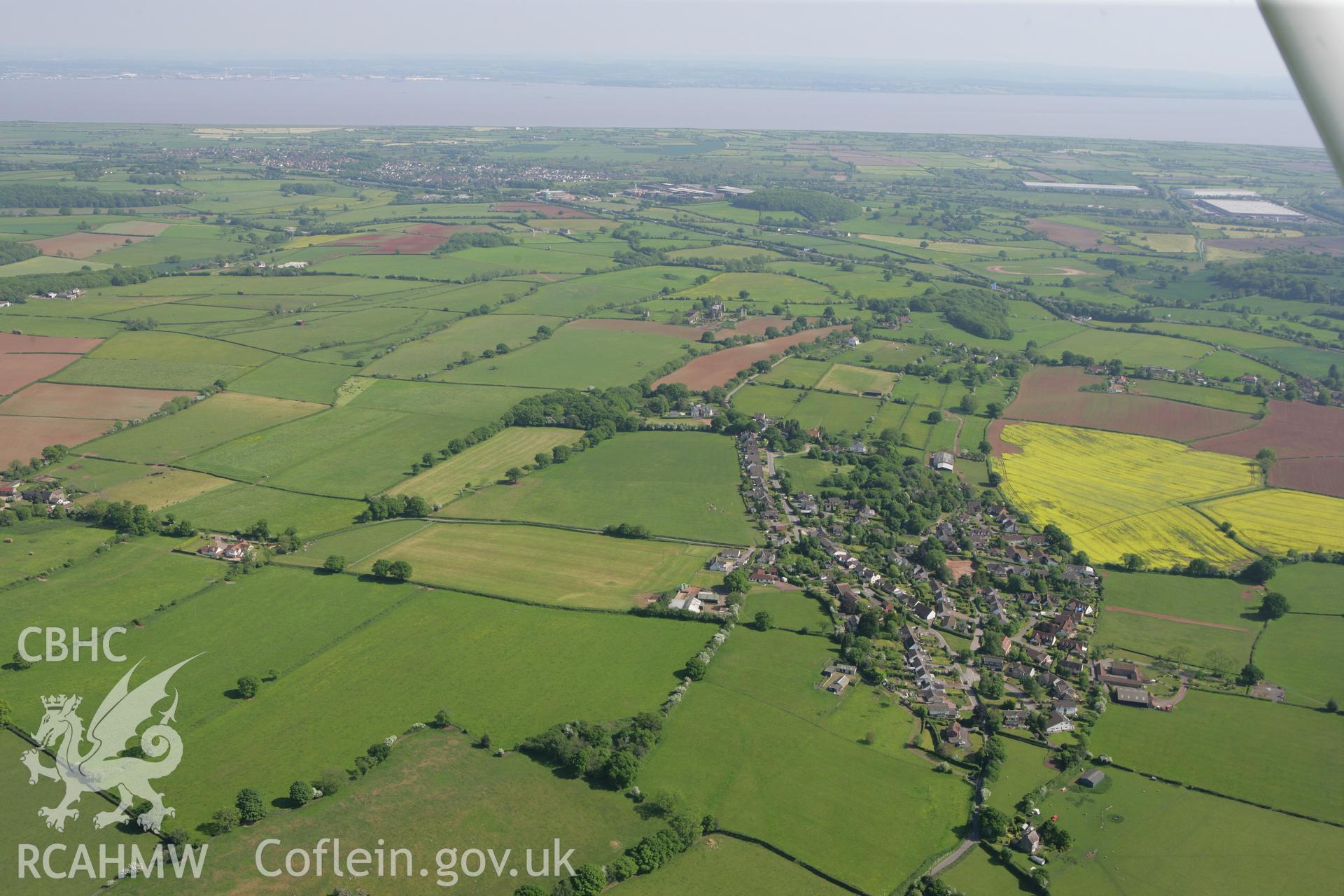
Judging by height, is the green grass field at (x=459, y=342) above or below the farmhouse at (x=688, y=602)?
above

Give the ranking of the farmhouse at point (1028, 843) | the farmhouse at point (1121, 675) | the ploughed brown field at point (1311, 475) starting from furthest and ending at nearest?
1. the ploughed brown field at point (1311, 475)
2. the farmhouse at point (1121, 675)
3. the farmhouse at point (1028, 843)

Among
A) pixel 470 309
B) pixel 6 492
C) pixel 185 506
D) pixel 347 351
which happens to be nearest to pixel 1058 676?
pixel 185 506

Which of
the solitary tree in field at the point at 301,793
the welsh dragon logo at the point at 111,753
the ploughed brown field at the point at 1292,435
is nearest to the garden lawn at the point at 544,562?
the welsh dragon logo at the point at 111,753

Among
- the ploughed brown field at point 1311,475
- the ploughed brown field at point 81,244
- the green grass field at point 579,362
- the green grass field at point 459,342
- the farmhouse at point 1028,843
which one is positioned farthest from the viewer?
the ploughed brown field at point 81,244

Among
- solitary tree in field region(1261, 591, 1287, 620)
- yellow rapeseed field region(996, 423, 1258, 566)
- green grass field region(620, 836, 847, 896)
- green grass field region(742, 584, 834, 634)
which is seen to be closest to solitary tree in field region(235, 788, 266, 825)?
green grass field region(620, 836, 847, 896)

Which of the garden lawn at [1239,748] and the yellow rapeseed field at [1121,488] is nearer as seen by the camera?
the garden lawn at [1239,748]

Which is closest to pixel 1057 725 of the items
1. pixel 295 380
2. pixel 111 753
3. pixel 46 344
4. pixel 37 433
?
pixel 111 753

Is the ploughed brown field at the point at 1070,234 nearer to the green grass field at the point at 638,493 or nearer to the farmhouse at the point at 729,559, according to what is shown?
the green grass field at the point at 638,493
